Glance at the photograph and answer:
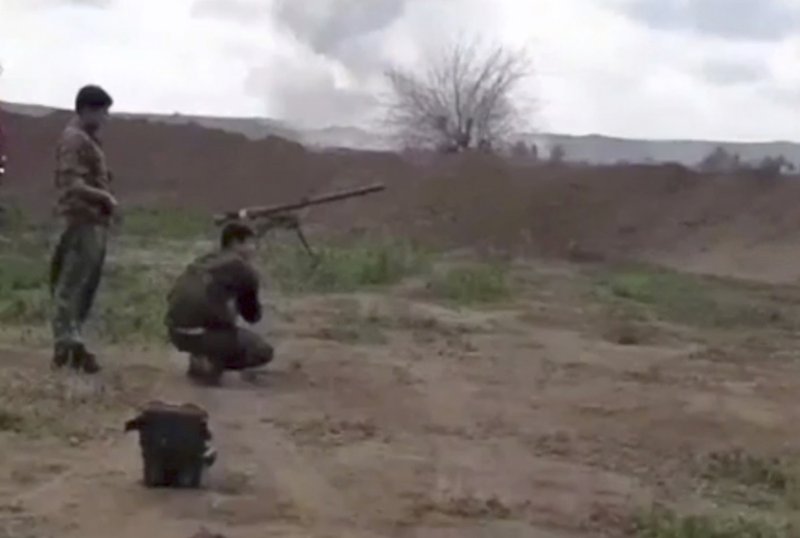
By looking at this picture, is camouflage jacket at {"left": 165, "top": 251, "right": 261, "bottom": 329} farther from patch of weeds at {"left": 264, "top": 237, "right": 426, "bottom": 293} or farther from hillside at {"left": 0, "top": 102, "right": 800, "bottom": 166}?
hillside at {"left": 0, "top": 102, "right": 800, "bottom": 166}

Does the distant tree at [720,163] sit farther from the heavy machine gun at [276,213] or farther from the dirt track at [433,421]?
the heavy machine gun at [276,213]

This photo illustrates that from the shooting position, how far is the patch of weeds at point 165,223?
32.3m

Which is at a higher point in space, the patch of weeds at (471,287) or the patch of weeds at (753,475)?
the patch of weeds at (753,475)

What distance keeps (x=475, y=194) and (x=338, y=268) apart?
16.6 meters

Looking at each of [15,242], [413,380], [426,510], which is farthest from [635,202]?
[426,510]

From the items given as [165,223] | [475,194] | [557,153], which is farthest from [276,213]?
[557,153]

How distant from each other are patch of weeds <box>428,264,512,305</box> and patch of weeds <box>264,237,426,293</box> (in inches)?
25.4

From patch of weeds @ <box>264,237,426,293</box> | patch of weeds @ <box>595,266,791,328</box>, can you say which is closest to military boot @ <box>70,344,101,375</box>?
patch of weeds @ <box>264,237,426,293</box>

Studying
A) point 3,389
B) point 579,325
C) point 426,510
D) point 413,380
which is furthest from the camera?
point 579,325

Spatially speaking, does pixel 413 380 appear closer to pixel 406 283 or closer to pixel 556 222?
pixel 406 283

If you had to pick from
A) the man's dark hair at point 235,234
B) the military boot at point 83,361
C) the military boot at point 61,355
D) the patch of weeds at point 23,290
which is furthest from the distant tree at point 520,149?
the military boot at point 61,355

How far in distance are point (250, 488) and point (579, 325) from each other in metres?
10.5

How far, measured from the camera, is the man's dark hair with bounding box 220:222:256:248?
12367 millimetres

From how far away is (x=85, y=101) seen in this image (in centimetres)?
1203
